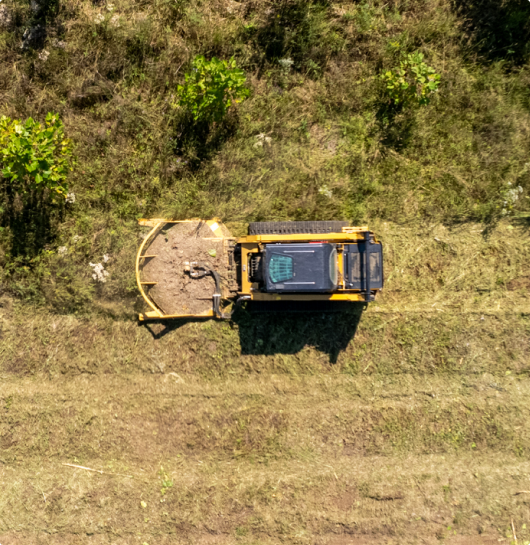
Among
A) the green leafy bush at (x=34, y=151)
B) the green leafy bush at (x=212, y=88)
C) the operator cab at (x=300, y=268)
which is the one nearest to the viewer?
the operator cab at (x=300, y=268)

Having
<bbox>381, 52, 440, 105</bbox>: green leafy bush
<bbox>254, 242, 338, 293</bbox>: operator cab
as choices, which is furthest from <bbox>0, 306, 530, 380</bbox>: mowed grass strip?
<bbox>381, 52, 440, 105</bbox>: green leafy bush

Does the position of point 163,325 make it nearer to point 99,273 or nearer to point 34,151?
point 99,273

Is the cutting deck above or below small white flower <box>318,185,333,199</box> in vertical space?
below

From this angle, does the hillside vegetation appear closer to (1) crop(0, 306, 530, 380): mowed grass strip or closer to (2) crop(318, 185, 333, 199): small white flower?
(2) crop(318, 185, 333, 199): small white flower

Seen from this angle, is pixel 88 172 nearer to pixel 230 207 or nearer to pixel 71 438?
pixel 230 207

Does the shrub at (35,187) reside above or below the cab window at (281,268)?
above

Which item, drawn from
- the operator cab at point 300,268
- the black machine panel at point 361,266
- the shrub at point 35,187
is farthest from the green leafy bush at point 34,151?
the black machine panel at point 361,266

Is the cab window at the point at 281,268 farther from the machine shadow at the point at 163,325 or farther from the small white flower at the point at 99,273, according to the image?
the small white flower at the point at 99,273
